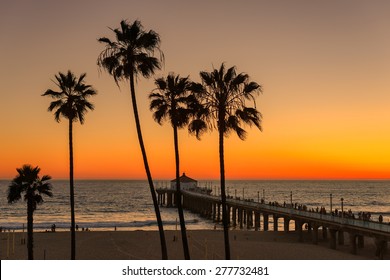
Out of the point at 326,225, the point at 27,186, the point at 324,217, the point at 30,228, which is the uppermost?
the point at 27,186

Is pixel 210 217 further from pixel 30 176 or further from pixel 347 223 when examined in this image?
pixel 30 176

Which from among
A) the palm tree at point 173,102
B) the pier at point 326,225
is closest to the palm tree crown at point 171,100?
the palm tree at point 173,102

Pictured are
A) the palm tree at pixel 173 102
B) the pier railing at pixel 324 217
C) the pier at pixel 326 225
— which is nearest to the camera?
the palm tree at pixel 173 102

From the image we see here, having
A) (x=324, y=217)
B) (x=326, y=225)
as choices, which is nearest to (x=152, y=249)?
(x=326, y=225)

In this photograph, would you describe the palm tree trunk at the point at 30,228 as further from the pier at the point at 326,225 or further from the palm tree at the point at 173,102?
the pier at the point at 326,225

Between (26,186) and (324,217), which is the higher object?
(26,186)

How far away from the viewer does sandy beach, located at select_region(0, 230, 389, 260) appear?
1414 inches

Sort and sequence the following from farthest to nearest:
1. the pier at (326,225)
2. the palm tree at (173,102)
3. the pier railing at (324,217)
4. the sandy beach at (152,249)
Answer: the sandy beach at (152,249)
the pier at (326,225)
the pier railing at (324,217)
the palm tree at (173,102)

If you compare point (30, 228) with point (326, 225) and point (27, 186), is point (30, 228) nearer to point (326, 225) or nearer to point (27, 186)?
point (27, 186)

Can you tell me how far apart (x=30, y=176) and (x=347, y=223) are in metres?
24.1

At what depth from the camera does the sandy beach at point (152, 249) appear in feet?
118

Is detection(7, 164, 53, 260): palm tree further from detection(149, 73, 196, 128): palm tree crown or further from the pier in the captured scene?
the pier

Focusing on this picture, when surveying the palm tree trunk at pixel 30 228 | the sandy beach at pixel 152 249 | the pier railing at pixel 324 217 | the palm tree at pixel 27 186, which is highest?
the palm tree at pixel 27 186

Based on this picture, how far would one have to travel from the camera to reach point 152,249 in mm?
39969
